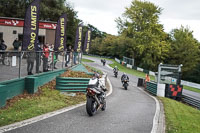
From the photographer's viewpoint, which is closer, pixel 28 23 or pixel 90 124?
pixel 90 124

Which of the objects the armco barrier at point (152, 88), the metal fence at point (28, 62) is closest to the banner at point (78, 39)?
the metal fence at point (28, 62)

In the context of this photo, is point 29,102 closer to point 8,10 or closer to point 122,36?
point 8,10

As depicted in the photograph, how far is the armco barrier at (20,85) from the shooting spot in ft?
27.0

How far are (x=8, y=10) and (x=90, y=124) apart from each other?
47919 millimetres

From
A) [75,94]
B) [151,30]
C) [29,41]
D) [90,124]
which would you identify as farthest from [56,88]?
[151,30]

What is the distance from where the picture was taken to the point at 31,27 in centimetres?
1155

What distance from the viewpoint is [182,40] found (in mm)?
61500

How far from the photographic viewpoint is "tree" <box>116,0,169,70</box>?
182ft

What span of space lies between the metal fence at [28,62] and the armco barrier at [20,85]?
22 centimetres

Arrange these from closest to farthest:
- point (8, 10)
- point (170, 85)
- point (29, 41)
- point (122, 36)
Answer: point (29, 41) → point (170, 85) → point (8, 10) → point (122, 36)

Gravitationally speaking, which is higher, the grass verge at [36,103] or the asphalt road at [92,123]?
the grass verge at [36,103]

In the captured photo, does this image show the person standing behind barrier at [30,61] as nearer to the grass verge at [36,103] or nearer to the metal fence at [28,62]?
the metal fence at [28,62]

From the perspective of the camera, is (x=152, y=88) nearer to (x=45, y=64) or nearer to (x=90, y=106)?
(x=45, y=64)

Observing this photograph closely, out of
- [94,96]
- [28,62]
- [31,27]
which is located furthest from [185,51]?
[94,96]
